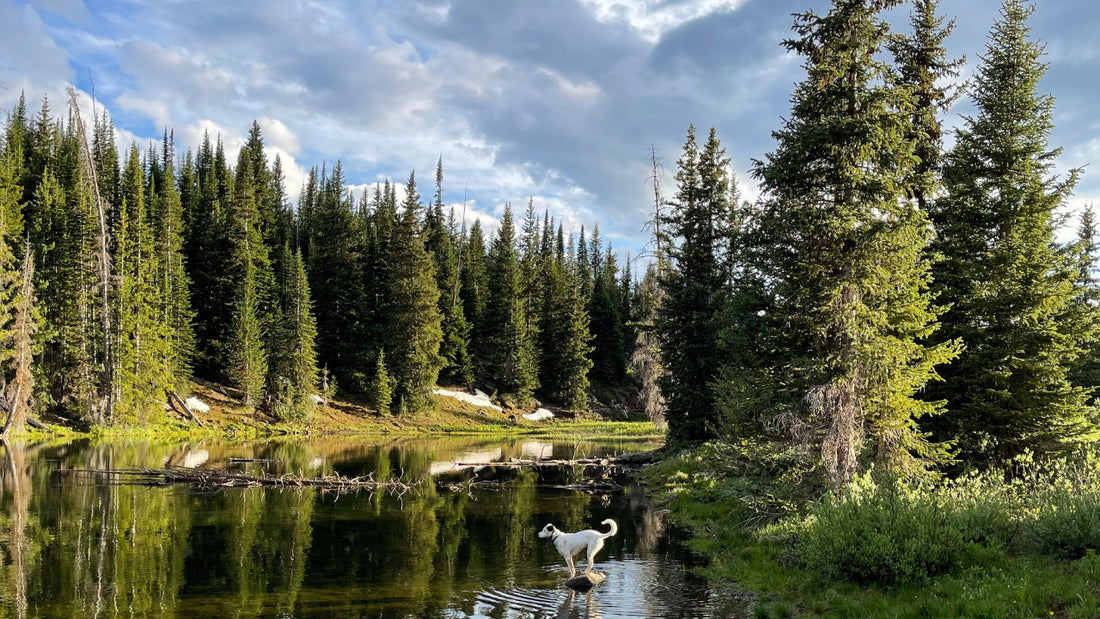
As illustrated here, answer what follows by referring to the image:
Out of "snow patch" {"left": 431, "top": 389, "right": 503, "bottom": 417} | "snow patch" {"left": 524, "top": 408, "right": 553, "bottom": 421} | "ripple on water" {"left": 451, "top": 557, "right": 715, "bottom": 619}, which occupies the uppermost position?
"snow patch" {"left": 431, "top": 389, "right": 503, "bottom": 417}

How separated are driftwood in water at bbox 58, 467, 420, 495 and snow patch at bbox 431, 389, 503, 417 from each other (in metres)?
45.1

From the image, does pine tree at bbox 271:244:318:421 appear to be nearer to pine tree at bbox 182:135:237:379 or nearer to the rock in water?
pine tree at bbox 182:135:237:379

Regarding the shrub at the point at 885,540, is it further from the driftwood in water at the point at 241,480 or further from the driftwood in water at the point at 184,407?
the driftwood in water at the point at 184,407

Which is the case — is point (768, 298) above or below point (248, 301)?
below

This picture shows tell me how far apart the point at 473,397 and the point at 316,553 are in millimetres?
59482

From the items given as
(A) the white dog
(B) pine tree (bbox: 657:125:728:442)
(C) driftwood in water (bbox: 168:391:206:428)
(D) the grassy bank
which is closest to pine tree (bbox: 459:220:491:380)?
(C) driftwood in water (bbox: 168:391:206:428)

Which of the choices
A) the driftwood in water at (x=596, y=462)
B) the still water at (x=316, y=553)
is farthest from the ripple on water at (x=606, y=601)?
the driftwood in water at (x=596, y=462)

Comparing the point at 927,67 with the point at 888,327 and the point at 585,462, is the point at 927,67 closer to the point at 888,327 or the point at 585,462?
the point at 888,327

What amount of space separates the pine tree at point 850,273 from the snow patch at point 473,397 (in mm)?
58657

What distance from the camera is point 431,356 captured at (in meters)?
69.8

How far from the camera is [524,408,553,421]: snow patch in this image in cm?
7781

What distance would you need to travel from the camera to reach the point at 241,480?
28.7 metres

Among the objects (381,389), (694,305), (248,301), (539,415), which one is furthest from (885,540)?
(539,415)

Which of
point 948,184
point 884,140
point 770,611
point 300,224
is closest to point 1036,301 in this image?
point 948,184
